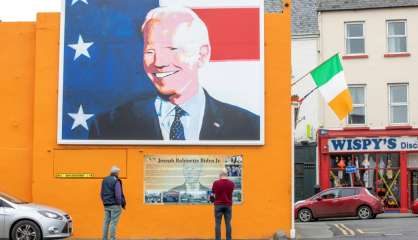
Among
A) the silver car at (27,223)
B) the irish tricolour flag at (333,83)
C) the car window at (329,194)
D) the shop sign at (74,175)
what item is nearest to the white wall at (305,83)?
the car window at (329,194)

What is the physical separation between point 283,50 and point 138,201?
5.52 m

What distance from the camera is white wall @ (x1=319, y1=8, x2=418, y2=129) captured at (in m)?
34.8

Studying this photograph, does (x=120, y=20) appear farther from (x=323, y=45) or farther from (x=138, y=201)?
(x=323, y=45)

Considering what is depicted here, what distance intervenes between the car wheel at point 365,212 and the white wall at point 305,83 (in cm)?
734

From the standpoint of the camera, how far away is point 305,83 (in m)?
36.1

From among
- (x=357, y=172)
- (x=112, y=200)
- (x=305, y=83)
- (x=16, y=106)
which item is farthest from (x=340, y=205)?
(x=16, y=106)

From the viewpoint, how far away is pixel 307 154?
35750 millimetres

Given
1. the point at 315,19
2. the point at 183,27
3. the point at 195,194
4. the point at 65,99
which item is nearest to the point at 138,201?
the point at 195,194

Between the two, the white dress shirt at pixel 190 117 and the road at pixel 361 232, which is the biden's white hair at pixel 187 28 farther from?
the road at pixel 361 232

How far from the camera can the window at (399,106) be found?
34.7 metres

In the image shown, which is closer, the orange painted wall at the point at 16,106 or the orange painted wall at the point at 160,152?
the orange painted wall at the point at 160,152

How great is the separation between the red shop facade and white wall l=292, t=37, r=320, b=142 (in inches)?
42.0

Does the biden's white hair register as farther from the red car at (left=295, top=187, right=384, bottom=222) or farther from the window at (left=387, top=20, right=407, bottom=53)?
the window at (left=387, top=20, right=407, bottom=53)

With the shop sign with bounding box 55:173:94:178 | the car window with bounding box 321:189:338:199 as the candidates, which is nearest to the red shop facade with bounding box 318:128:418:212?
the car window with bounding box 321:189:338:199
